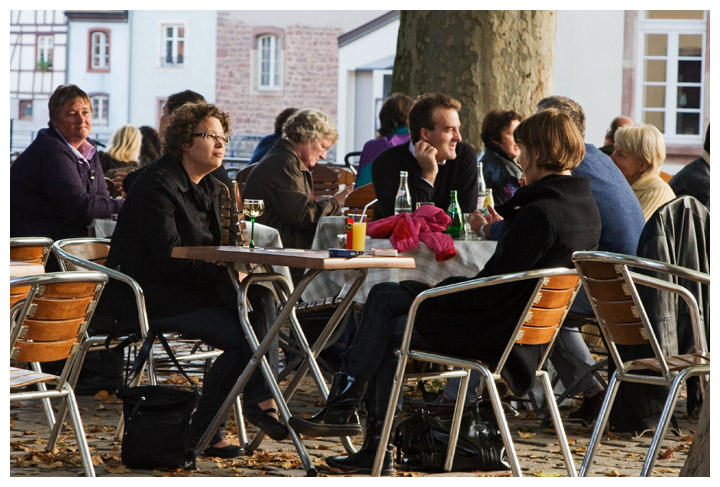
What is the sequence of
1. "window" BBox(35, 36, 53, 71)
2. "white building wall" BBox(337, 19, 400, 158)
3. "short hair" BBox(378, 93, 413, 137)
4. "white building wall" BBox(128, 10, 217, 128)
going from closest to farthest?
1. "short hair" BBox(378, 93, 413, 137)
2. "white building wall" BBox(337, 19, 400, 158)
3. "white building wall" BBox(128, 10, 217, 128)
4. "window" BBox(35, 36, 53, 71)

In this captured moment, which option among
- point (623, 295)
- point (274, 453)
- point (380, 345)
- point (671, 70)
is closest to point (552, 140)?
point (623, 295)

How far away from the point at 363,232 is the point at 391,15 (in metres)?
26.2

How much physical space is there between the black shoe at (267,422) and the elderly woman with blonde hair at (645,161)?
8.97 ft

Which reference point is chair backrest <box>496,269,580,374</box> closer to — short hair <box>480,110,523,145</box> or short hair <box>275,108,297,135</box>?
short hair <box>480,110,523,145</box>

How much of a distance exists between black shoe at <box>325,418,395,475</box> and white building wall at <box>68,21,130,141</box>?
40.8 m

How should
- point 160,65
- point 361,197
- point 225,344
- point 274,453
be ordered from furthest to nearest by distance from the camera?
1. point 160,65
2. point 361,197
3. point 274,453
4. point 225,344

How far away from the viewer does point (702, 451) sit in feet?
10.0

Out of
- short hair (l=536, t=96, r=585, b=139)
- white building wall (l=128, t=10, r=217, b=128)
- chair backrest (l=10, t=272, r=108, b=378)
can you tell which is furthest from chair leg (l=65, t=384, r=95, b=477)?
white building wall (l=128, t=10, r=217, b=128)

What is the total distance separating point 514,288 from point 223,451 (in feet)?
4.63

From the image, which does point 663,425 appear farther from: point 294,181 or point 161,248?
point 294,181

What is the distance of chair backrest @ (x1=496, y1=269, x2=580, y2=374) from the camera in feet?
13.0

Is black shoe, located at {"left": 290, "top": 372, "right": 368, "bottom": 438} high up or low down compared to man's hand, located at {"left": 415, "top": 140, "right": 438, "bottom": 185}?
down

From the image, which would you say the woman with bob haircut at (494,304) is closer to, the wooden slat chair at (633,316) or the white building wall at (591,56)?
the wooden slat chair at (633,316)

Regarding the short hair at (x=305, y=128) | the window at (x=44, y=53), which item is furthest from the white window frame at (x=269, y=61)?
the short hair at (x=305, y=128)
